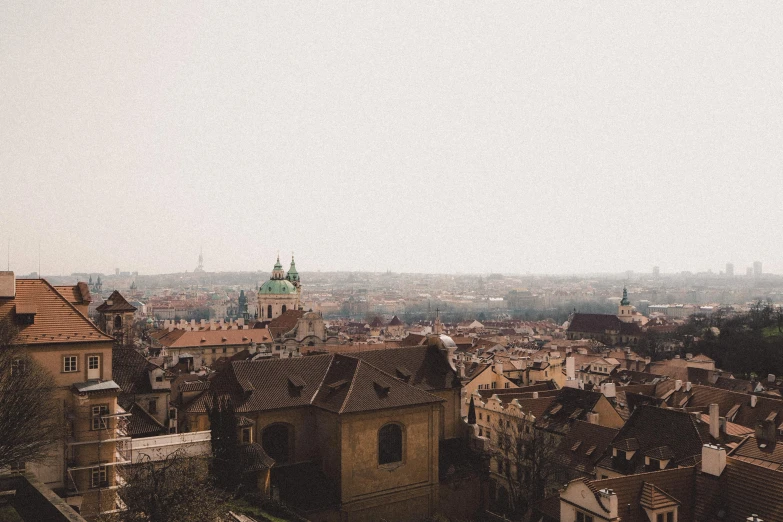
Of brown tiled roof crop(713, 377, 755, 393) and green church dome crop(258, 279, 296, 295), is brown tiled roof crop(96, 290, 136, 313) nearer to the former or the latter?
brown tiled roof crop(713, 377, 755, 393)

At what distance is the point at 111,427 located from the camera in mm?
30125

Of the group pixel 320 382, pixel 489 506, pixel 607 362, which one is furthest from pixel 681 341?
pixel 320 382

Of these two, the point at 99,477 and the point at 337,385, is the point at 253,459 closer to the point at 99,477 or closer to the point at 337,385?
the point at 337,385

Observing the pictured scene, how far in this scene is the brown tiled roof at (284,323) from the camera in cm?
11433

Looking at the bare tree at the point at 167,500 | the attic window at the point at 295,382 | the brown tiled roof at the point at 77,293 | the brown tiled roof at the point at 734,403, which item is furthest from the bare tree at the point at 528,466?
the brown tiled roof at the point at 77,293

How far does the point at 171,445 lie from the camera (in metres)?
33.4

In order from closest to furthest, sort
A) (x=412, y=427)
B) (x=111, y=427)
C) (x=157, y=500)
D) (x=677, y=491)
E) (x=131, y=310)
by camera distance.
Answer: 1. (x=157, y=500)
2. (x=677, y=491)
3. (x=111, y=427)
4. (x=412, y=427)
5. (x=131, y=310)

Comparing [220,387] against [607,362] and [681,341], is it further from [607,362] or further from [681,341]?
[681,341]

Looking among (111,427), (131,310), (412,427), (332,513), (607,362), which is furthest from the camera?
(607,362)

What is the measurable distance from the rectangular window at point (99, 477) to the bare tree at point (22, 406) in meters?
2.36

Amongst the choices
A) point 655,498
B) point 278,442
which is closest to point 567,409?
point 278,442

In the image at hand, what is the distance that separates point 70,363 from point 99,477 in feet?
16.9

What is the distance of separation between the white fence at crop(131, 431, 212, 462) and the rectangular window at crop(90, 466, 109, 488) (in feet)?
7.87

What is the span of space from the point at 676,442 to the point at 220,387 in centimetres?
2565
